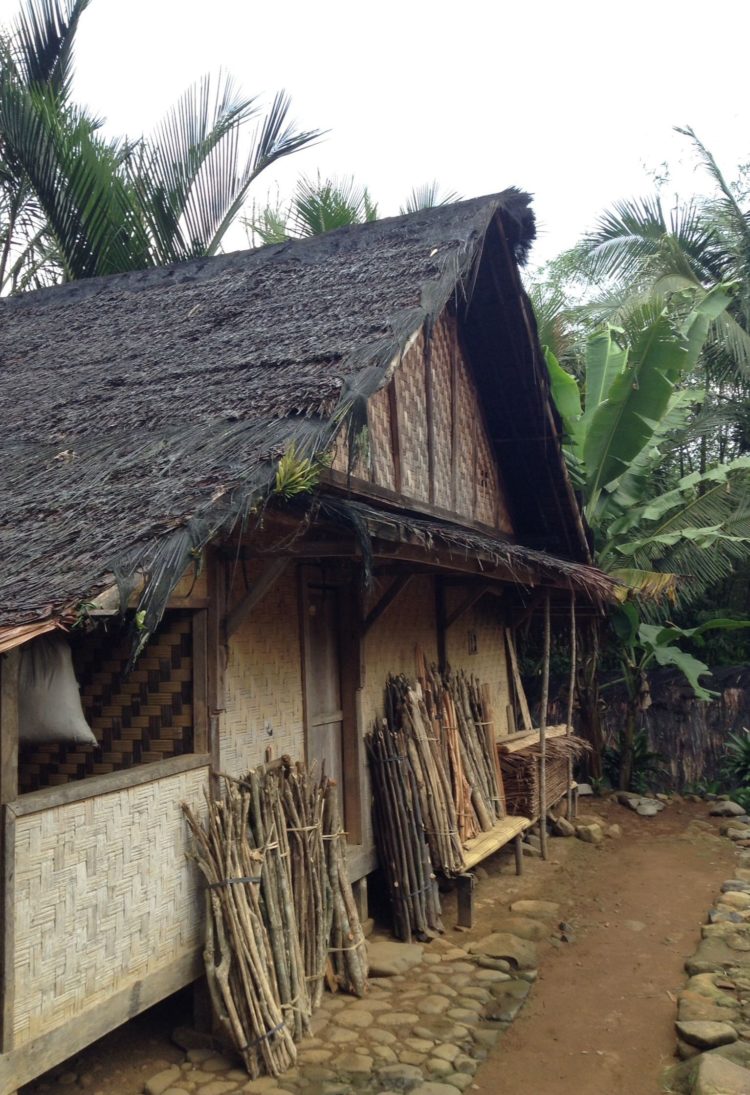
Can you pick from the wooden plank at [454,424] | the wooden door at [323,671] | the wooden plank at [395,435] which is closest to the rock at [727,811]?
the wooden plank at [454,424]

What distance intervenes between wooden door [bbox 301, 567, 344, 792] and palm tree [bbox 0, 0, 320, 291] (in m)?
7.03

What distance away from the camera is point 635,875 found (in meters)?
8.35

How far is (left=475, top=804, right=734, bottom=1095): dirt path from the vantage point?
4.59 metres

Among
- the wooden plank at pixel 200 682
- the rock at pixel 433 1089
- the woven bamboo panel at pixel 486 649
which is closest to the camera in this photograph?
the rock at pixel 433 1089

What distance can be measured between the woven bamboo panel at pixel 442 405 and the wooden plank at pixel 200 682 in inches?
126

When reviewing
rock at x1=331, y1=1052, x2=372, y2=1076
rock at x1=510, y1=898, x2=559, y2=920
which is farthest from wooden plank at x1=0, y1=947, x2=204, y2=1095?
rock at x1=510, y1=898, x2=559, y2=920

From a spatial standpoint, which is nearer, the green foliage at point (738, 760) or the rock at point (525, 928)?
the rock at point (525, 928)

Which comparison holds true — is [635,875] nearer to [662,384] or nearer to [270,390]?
[662,384]

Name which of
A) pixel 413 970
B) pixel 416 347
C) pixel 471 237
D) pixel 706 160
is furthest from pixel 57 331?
pixel 706 160

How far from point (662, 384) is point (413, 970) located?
6337 millimetres

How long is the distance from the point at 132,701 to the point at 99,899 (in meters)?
1.29

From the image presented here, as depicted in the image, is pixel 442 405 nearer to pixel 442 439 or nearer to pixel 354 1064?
pixel 442 439

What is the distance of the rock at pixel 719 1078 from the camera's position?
4124 millimetres

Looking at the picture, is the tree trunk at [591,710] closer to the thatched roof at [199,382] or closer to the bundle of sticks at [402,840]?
the thatched roof at [199,382]
